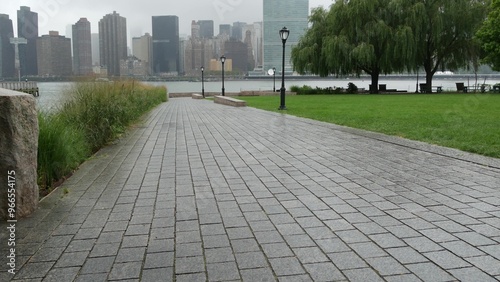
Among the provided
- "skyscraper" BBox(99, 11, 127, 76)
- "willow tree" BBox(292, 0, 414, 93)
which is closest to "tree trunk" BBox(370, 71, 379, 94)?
"willow tree" BBox(292, 0, 414, 93)

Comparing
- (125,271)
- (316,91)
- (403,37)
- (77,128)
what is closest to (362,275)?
(125,271)

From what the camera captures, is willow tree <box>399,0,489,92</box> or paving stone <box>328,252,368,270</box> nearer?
paving stone <box>328,252,368,270</box>

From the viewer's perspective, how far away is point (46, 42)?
16.5 metres

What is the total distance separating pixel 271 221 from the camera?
14.3 feet

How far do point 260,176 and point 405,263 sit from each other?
3.30m

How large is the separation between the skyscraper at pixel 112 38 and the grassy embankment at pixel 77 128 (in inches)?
285

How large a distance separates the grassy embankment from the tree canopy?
32.0m

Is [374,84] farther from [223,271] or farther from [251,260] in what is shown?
[223,271]

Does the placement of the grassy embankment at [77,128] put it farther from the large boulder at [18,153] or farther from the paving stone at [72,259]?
the paving stone at [72,259]

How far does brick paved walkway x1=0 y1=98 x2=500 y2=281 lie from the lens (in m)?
3.28

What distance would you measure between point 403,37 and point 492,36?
647 cm

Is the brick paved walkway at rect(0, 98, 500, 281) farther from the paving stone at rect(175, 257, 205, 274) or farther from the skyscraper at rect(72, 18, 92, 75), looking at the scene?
the skyscraper at rect(72, 18, 92, 75)

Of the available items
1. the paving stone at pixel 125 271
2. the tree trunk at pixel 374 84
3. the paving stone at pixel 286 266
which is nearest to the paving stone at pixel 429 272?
the paving stone at pixel 286 266

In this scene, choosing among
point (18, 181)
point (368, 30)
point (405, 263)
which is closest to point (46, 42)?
point (18, 181)
